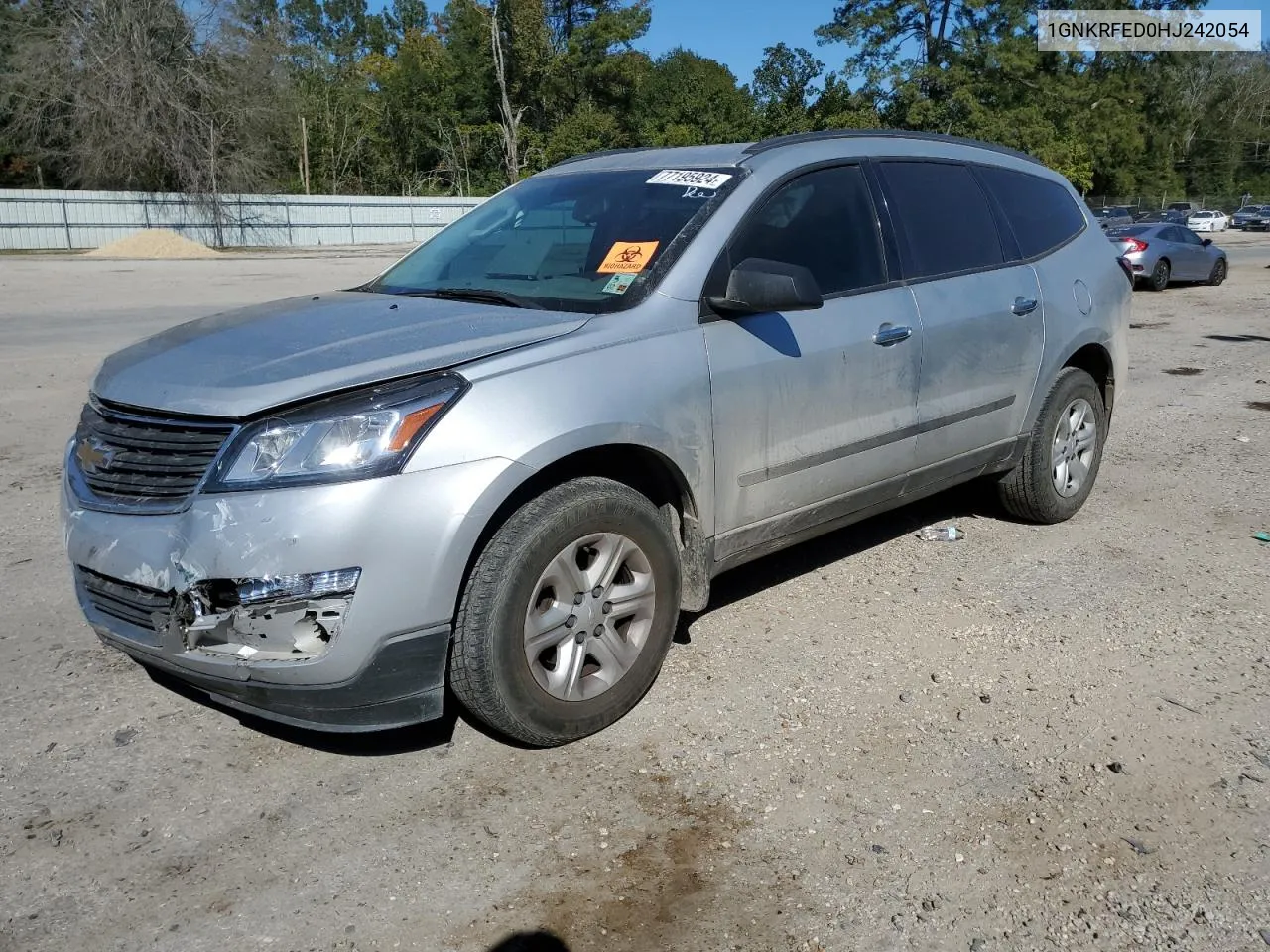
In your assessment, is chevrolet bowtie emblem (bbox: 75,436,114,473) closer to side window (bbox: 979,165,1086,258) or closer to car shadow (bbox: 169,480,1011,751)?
car shadow (bbox: 169,480,1011,751)

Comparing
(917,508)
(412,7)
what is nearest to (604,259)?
(917,508)

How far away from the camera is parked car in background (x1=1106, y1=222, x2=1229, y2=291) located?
21.1 m

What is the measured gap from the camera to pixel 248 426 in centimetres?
302

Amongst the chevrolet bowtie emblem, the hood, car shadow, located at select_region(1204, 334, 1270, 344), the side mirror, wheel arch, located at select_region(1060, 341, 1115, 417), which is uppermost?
the side mirror

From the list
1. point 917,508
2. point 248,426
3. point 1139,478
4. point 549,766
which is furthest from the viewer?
point 1139,478

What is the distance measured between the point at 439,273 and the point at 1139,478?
4.59m

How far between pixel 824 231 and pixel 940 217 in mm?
809

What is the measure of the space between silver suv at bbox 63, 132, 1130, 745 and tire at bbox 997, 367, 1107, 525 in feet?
1.12

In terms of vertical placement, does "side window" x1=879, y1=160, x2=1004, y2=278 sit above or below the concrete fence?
below

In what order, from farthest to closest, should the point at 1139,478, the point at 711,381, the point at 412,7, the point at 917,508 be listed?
the point at 412,7, the point at 1139,478, the point at 917,508, the point at 711,381

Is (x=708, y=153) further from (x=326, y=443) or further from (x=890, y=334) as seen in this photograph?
(x=326, y=443)

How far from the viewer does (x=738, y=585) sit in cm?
499

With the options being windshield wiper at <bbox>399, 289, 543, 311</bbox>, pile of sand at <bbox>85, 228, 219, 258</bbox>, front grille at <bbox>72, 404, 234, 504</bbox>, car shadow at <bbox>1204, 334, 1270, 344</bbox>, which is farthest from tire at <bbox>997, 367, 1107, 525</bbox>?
pile of sand at <bbox>85, 228, 219, 258</bbox>

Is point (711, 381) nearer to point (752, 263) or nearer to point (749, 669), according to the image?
point (752, 263)
